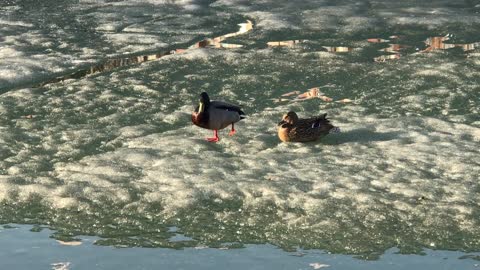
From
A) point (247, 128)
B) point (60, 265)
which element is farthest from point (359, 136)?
point (60, 265)

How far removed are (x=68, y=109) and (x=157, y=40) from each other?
179 inches

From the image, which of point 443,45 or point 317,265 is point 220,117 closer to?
point 317,265

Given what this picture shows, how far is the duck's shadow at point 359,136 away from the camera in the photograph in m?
10.6

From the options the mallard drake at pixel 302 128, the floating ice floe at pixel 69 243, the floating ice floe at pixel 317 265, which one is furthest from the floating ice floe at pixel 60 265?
the mallard drake at pixel 302 128

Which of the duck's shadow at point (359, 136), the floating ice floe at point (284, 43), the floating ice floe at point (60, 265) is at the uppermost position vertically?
the floating ice floe at point (60, 265)

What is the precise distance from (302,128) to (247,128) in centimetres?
107

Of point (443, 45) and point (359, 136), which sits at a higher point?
point (359, 136)

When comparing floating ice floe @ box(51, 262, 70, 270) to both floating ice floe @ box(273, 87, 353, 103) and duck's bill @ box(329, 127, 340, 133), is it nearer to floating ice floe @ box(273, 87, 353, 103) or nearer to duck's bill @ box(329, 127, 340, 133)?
duck's bill @ box(329, 127, 340, 133)

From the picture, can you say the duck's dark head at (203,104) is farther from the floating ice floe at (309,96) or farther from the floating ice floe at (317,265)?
the floating ice floe at (317,265)

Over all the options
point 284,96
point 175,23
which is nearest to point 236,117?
point 284,96

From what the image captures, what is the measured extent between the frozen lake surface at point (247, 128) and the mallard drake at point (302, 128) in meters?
0.13

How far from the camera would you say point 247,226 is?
817 centimetres

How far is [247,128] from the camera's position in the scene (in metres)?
11.3

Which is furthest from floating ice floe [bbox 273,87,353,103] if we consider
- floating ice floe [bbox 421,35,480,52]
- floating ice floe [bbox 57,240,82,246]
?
floating ice floe [bbox 57,240,82,246]
